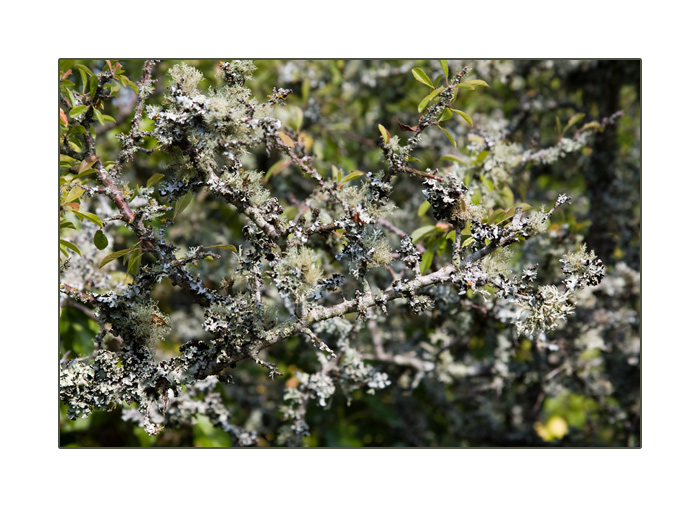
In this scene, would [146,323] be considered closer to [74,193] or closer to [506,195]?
[74,193]

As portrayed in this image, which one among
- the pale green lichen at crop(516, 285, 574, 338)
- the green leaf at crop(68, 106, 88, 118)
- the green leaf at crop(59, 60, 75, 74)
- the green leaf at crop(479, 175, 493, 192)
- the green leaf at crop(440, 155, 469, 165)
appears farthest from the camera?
the green leaf at crop(479, 175, 493, 192)

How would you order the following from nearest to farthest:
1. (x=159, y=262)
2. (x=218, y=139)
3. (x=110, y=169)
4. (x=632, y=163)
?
(x=218, y=139), (x=159, y=262), (x=110, y=169), (x=632, y=163)

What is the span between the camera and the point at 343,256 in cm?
173

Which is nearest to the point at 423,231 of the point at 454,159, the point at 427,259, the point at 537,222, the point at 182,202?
the point at 427,259

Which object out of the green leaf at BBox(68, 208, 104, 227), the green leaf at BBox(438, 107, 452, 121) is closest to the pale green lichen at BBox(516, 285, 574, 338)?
the green leaf at BBox(438, 107, 452, 121)

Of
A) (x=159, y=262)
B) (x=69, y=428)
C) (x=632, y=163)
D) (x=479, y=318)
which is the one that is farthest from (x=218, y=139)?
(x=632, y=163)

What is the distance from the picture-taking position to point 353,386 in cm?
258

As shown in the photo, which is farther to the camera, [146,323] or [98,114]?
[98,114]

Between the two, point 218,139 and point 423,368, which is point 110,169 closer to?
point 218,139

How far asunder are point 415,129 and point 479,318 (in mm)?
1355

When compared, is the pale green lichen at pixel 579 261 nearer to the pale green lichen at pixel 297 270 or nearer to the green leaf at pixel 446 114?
the green leaf at pixel 446 114

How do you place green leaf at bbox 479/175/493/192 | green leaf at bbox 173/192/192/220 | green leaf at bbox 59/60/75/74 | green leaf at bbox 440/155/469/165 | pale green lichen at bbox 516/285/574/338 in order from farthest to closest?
green leaf at bbox 479/175/493/192, green leaf at bbox 440/155/469/165, green leaf at bbox 59/60/75/74, green leaf at bbox 173/192/192/220, pale green lichen at bbox 516/285/574/338

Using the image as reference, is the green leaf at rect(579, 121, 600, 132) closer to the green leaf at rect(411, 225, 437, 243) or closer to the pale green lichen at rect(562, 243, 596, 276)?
the green leaf at rect(411, 225, 437, 243)

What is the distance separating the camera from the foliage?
1.72 meters
